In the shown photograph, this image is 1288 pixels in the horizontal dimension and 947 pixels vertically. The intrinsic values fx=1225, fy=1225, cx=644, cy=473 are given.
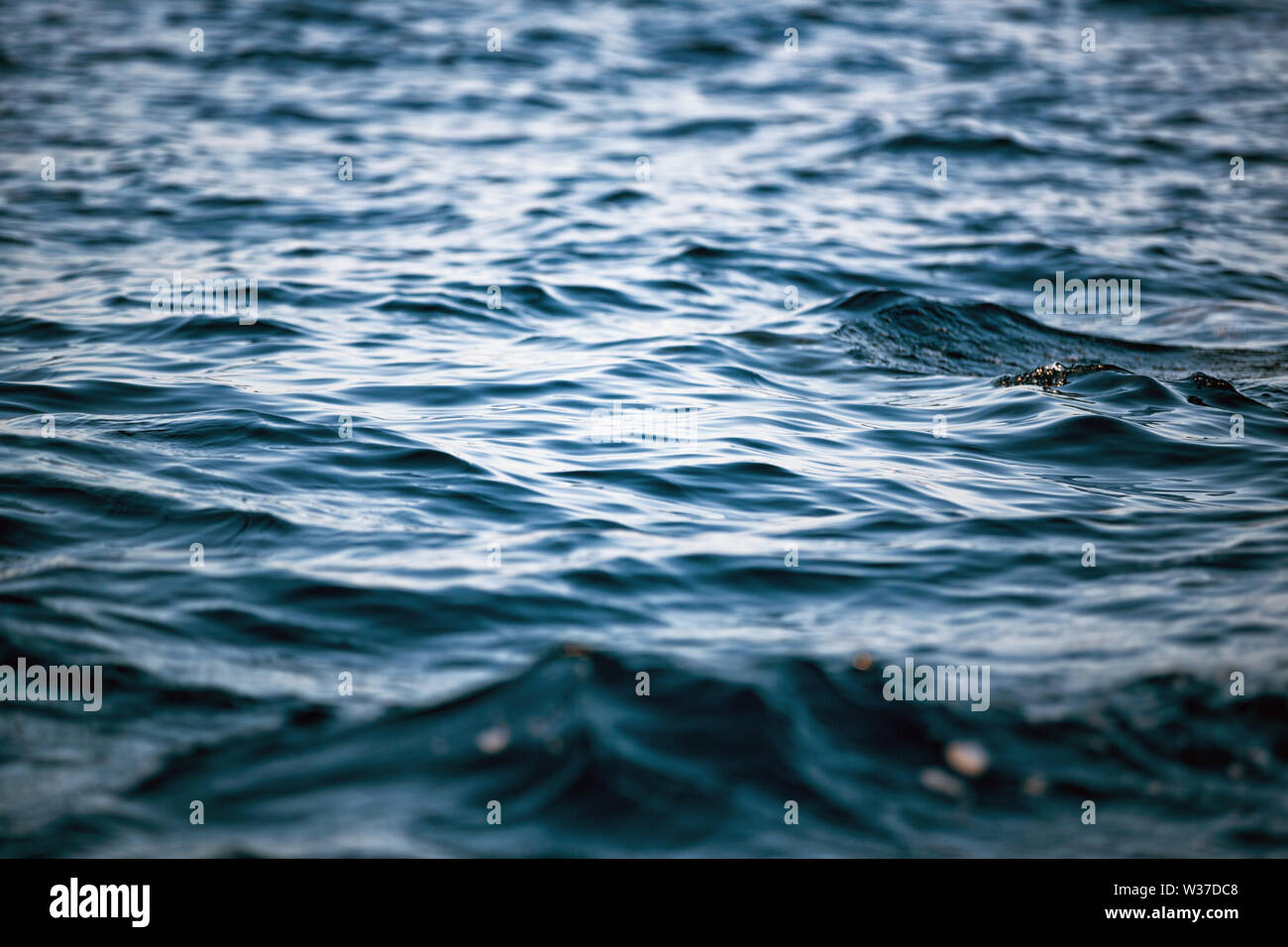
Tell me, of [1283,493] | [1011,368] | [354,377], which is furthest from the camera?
[1011,368]

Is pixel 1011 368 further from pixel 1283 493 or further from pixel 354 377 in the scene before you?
pixel 354 377

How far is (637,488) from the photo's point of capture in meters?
6.30

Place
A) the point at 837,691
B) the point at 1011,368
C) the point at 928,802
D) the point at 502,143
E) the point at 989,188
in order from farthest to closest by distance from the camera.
A: the point at 502,143
the point at 989,188
the point at 1011,368
the point at 837,691
the point at 928,802

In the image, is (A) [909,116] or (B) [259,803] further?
(A) [909,116]

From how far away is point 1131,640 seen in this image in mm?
4758

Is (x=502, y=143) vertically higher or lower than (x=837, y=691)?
higher

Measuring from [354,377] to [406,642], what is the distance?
362 centimetres

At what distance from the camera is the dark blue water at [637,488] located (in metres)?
3.97

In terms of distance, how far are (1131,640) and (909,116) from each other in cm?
1258

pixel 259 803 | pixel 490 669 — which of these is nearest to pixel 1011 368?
pixel 490 669

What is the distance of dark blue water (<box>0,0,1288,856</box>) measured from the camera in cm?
397
